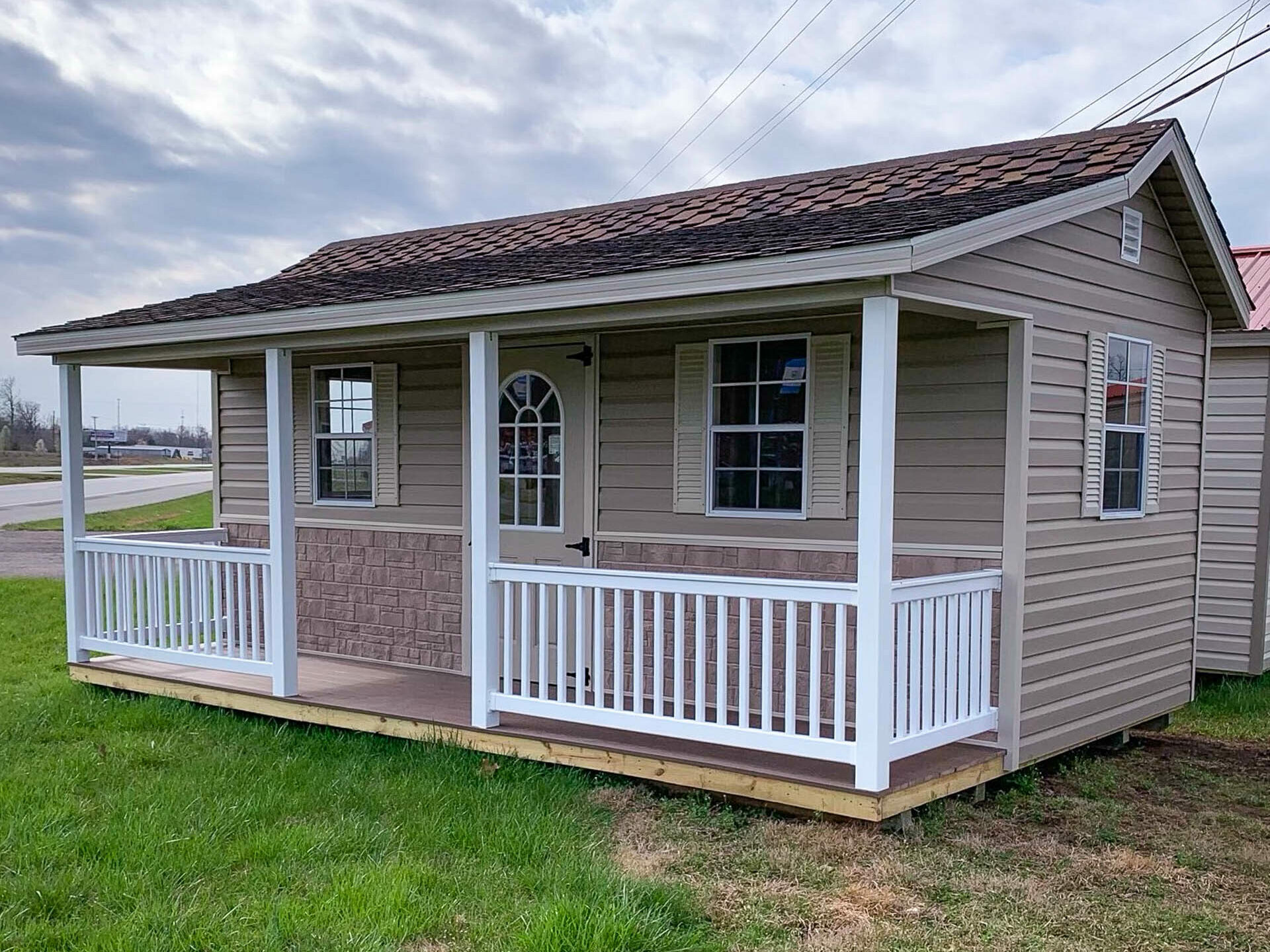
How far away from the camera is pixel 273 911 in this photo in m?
3.88

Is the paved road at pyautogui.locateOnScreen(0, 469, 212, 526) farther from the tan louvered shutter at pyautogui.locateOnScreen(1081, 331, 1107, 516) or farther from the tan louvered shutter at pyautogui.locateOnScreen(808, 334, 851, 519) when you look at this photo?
the tan louvered shutter at pyautogui.locateOnScreen(1081, 331, 1107, 516)

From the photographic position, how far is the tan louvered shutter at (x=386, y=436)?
7.82m

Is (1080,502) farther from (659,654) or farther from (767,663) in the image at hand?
(659,654)

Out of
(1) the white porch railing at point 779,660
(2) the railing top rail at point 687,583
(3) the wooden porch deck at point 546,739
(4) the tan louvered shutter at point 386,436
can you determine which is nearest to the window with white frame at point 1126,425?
(1) the white porch railing at point 779,660

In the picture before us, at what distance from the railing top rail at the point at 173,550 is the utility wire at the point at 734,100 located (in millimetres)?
11049

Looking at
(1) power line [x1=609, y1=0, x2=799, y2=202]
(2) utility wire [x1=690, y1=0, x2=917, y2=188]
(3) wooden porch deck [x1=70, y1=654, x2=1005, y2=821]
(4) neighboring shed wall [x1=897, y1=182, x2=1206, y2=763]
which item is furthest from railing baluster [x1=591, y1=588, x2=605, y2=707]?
(1) power line [x1=609, y1=0, x2=799, y2=202]

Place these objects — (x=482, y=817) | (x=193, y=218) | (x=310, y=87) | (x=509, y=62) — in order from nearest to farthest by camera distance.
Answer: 1. (x=482, y=817)
2. (x=310, y=87)
3. (x=509, y=62)
4. (x=193, y=218)

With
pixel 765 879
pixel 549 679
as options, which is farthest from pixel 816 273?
pixel 549 679

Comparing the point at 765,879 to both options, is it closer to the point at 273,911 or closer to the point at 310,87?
the point at 273,911

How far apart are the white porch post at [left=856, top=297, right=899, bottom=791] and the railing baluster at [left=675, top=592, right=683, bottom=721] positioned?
83 cm

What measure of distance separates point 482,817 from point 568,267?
2.64 meters

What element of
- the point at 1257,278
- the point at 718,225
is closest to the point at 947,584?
the point at 718,225

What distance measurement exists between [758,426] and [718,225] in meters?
1.29

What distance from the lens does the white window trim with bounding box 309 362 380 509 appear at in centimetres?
794
